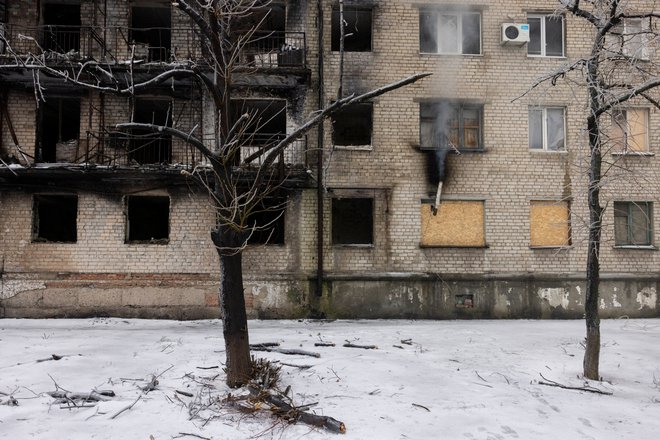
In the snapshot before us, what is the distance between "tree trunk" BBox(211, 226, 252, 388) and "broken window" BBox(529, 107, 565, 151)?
33.7ft

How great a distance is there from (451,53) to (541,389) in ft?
31.9

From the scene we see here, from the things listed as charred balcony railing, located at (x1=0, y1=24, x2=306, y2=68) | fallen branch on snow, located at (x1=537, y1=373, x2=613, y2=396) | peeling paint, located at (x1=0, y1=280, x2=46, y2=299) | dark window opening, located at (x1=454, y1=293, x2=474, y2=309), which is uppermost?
charred balcony railing, located at (x1=0, y1=24, x2=306, y2=68)

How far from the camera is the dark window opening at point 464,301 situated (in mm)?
11906

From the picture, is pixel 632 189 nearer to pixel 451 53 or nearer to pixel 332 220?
pixel 451 53

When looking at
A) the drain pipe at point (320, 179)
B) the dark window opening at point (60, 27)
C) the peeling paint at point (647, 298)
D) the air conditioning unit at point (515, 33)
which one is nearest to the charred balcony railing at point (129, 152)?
the drain pipe at point (320, 179)

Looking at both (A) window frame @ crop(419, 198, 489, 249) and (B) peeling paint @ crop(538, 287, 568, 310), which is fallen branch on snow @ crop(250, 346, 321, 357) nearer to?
(A) window frame @ crop(419, 198, 489, 249)

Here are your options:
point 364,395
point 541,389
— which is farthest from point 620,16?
point 364,395

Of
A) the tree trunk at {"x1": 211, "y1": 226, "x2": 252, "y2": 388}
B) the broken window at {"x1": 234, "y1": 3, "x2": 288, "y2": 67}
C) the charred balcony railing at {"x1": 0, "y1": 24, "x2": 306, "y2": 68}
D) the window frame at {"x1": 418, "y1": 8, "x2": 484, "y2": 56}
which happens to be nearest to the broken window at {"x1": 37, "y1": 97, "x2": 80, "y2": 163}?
the charred balcony railing at {"x1": 0, "y1": 24, "x2": 306, "y2": 68}

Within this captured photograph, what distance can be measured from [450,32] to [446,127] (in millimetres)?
2848

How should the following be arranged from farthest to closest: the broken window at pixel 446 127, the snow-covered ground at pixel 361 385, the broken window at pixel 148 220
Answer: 1. the broken window at pixel 148 220
2. the broken window at pixel 446 127
3. the snow-covered ground at pixel 361 385

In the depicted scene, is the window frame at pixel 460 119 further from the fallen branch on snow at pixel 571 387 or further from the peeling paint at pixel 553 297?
the fallen branch on snow at pixel 571 387

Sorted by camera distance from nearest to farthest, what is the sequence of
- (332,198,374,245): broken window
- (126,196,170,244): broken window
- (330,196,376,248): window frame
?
(330,196,376,248): window frame, (332,198,374,245): broken window, (126,196,170,244): broken window

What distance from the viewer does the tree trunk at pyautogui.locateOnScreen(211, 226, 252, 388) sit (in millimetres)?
5430

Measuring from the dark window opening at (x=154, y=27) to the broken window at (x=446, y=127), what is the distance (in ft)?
25.0
